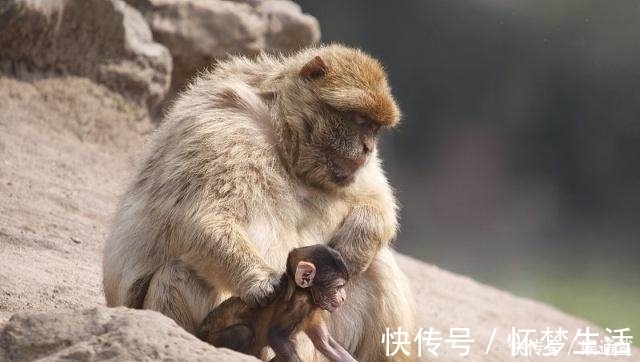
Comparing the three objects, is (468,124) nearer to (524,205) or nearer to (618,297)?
(524,205)

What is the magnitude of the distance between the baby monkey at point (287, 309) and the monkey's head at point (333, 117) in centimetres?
75

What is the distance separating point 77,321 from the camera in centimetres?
493

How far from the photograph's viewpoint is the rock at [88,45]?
1075 centimetres

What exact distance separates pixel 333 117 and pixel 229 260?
110 cm

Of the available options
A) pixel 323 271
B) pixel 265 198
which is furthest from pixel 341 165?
pixel 323 271

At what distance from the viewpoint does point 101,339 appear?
4.79 m

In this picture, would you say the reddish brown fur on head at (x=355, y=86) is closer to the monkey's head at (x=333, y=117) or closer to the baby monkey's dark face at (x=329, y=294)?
the monkey's head at (x=333, y=117)

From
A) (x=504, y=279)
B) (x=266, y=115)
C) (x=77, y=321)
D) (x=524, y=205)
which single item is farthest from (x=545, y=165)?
(x=77, y=321)

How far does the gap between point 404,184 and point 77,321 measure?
33.6 ft

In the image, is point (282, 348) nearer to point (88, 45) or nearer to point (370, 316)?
point (370, 316)

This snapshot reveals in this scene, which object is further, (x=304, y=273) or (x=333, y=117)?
(x=333, y=117)

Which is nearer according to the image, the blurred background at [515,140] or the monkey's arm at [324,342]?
the monkey's arm at [324,342]

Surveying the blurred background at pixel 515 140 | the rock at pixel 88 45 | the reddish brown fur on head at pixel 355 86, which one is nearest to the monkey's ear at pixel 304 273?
the reddish brown fur on head at pixel 355 86

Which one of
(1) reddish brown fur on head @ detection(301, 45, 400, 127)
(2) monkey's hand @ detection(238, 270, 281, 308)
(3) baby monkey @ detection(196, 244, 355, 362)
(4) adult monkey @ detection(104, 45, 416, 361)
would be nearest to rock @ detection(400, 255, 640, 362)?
(4) adult monkey @ detection(104, 45, 416, 361)
